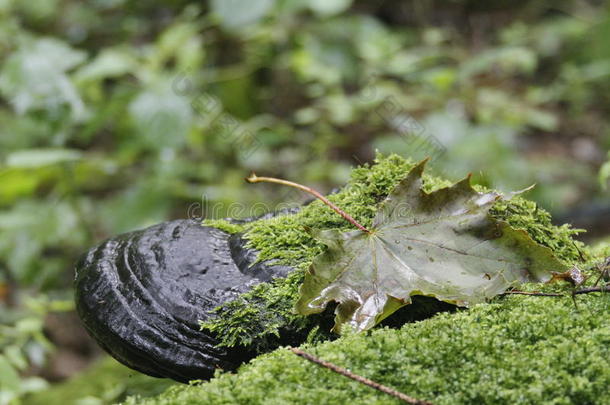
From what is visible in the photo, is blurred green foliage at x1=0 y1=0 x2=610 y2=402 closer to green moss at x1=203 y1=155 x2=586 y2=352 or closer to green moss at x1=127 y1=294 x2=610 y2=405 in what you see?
green moss at x1=203 y1=155 x2=586 y2=352

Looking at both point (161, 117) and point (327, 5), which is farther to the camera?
point (327, 5)

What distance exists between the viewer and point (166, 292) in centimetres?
155

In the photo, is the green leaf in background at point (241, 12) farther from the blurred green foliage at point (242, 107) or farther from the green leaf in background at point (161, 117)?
the green leaf in background at point (161, 117)

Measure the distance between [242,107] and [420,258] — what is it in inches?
165

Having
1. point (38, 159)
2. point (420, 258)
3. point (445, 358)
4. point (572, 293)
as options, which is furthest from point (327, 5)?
point (445, 358)

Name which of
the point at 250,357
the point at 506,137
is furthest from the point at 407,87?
the point at 250,357

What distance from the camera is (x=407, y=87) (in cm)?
611

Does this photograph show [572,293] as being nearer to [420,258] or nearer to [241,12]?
[420,258]

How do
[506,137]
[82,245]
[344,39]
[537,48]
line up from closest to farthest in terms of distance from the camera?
[82,245], [506,137], [344,39], [537,48]

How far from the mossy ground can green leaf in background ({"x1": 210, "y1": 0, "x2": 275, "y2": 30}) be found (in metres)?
3.13

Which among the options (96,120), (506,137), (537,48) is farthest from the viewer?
(537,48)

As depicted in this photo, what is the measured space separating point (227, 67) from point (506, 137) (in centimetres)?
276

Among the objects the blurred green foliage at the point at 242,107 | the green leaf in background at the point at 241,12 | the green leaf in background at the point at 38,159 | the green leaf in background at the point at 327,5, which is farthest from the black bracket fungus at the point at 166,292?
the green leaf in background at the point at 327,5

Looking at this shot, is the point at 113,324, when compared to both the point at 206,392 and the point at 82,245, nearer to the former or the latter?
the point at 206,392
